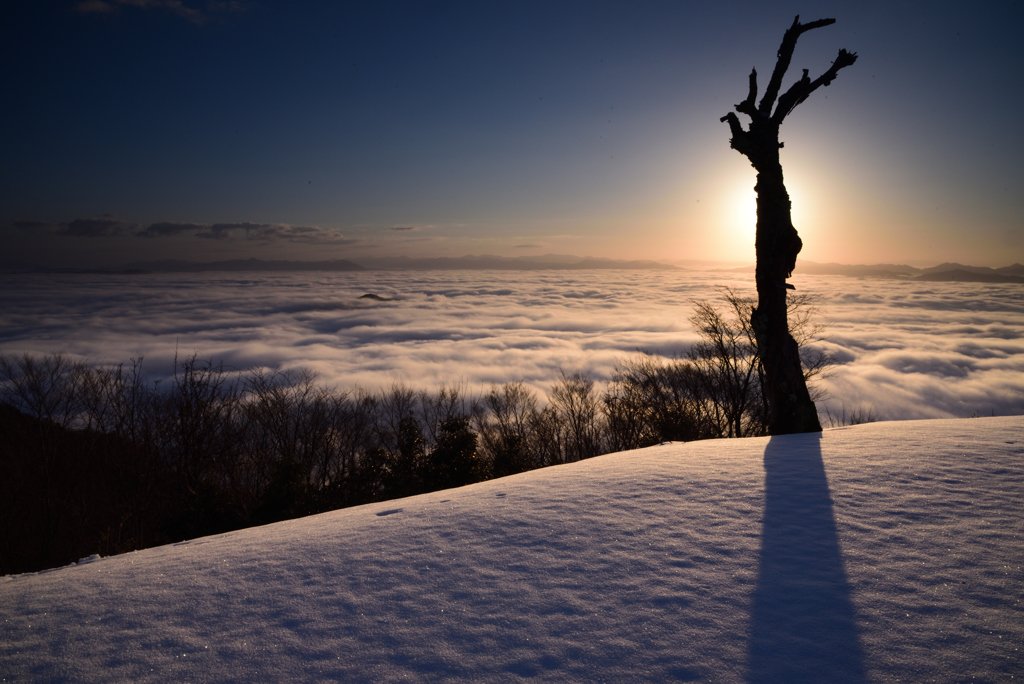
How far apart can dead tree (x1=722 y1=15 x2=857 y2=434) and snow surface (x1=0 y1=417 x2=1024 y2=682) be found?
4.21m

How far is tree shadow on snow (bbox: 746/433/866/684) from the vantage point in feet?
9.88

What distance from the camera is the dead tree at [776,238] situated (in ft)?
33.6

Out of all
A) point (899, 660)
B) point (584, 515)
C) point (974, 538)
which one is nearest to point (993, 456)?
point (974, 538)

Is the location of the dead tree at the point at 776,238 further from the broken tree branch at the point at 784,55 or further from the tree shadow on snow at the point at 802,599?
the tree shadow on snow at the point at 802,599

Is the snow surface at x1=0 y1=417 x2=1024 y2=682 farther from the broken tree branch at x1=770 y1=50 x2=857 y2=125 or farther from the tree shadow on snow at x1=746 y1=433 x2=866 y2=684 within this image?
the broken tree branch at x1=770 y1=50 x2=857 y2=125

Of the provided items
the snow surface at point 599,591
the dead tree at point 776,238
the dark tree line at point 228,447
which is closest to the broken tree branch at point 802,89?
the dead tree at point 776,238

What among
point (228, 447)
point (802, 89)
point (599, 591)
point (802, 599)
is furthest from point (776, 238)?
point (228, 447)

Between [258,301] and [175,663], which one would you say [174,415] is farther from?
[258,301]

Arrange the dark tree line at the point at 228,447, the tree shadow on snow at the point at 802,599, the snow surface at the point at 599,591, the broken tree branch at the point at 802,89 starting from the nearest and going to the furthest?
1. the tree shadow on snow at the point at 802,599
2. the snow surface at the point at 599,591
3. the broken tree branch at the point at 802,89
4. the dark tree line at the point at 228,447

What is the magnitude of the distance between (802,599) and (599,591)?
1607 millimetres

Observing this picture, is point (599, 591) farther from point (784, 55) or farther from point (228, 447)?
point (228, 447)

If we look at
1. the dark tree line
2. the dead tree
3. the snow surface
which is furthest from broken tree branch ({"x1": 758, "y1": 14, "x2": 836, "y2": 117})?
the dark tree line

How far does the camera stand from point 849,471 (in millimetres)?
6195

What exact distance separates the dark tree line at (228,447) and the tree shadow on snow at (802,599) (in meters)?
16.9
